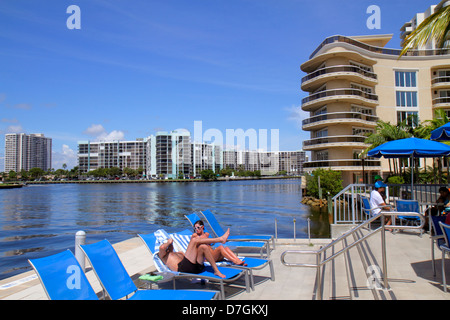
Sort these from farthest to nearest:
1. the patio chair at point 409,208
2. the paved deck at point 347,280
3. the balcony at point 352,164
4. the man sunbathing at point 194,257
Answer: the balcony at point 352,164 → the patio chair at point 409,208 → the man sunbathing at point 194,257 → the paved deck at point 347,280

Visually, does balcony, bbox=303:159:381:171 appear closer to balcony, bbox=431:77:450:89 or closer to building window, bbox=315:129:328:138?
building window, bbox=315:129:328:138

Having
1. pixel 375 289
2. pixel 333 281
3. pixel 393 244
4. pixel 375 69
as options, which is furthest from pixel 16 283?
pixel 375 69

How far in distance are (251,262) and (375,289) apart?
234 cm

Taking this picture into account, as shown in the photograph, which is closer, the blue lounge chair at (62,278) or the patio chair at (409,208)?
the blue lounge chair at (62,278)

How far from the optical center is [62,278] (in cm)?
434

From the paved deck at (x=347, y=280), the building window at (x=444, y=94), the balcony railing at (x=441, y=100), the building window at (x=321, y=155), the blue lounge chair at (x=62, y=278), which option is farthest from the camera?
the building window at (x=444, y=94)

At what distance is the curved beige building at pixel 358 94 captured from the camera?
172 ft

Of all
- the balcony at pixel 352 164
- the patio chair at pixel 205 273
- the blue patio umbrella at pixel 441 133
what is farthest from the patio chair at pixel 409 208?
the balcony at pixel 352 164

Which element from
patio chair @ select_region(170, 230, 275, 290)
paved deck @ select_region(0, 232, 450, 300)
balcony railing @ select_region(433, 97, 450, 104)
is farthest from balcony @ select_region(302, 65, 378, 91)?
patio chair @ select_region(170, 230, 275, 290)

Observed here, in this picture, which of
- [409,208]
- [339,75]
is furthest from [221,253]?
[339,75]

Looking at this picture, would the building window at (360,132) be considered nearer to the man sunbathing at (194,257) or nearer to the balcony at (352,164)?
the balcony at (352,164)
